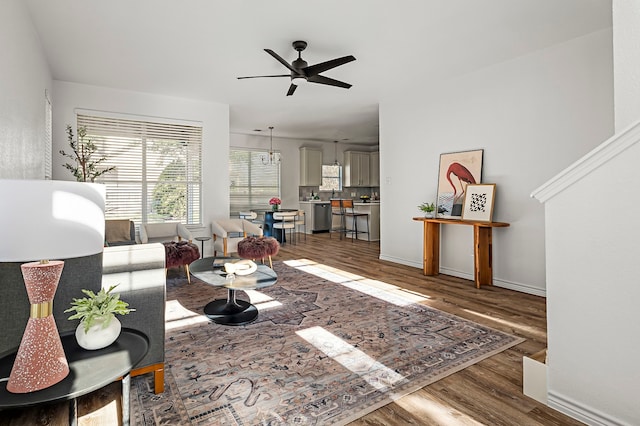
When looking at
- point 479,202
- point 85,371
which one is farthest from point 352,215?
point 85,371

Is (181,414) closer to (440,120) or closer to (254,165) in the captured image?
(440,120)

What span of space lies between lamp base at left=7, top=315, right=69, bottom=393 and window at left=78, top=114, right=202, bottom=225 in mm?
4724

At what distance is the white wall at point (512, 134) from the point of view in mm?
3490

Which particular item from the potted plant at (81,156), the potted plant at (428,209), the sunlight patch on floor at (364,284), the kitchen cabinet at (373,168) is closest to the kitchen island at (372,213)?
the sunlight patch on floor at (364,284)

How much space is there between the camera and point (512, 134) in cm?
406

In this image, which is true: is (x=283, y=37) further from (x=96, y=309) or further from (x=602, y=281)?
(x=602, y=281)

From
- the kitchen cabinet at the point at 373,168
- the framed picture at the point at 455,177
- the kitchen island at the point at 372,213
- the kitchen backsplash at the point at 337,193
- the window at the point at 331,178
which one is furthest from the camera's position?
the kitchen cabinet at the point at 373,168

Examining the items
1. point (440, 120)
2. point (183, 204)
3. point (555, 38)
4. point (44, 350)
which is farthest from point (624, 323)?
point (183, 204)

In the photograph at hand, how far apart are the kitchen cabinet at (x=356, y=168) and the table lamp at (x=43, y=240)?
9326mm

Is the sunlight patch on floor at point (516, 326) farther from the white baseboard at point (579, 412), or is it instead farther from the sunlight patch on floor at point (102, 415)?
the sunlight patch on floor at point (102, 415)

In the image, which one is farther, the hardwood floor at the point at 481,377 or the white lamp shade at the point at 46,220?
the hardwood floor at the point at 481,377

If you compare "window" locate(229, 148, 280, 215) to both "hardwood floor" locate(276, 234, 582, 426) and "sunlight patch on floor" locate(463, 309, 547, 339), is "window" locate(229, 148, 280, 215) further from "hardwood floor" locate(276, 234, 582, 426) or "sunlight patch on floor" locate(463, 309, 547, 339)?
"sunlight patch on floor" locate(463, 309, 547, 339)

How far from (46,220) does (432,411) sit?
1.86 m

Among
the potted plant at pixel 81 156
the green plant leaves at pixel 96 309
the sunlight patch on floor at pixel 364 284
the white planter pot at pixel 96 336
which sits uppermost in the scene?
the potted plant at pixel 81 156
